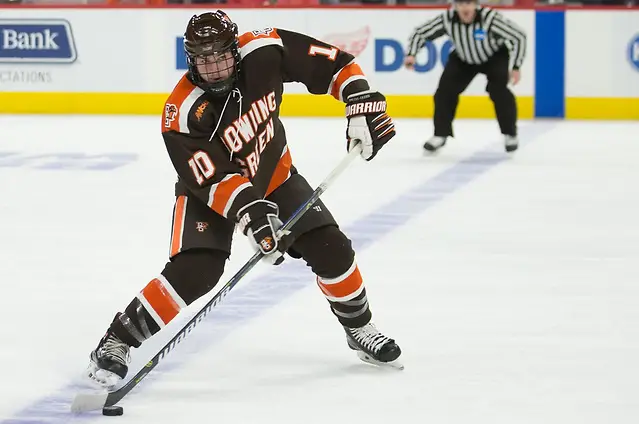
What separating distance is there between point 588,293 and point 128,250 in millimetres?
1613

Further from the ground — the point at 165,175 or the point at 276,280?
the point at 276,280

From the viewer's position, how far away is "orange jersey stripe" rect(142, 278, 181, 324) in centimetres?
260

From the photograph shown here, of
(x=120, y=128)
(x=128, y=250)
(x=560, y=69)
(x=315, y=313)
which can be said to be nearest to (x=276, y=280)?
(x=315, y=313)

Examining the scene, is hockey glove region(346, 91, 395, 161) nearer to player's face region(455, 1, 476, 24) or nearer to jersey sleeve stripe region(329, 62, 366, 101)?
jersey sleeve stripe region(329, 62, 366, 101)

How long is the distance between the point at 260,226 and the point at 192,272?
0.62 feet

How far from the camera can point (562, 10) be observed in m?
8.22

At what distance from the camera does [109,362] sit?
2.61 m

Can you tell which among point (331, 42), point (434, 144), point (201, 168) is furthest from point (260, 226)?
point (331, 42)

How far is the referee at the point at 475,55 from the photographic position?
21.9 feet

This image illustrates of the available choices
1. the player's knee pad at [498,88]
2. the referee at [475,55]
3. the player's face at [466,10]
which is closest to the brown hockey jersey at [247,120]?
the referee at [475,55]

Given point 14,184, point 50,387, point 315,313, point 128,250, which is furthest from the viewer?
point 14,184

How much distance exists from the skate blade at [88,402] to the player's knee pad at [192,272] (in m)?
0.28

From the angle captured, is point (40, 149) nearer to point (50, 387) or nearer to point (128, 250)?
point (128, 250)

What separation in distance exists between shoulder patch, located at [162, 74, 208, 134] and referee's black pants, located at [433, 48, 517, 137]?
4.20 meters
